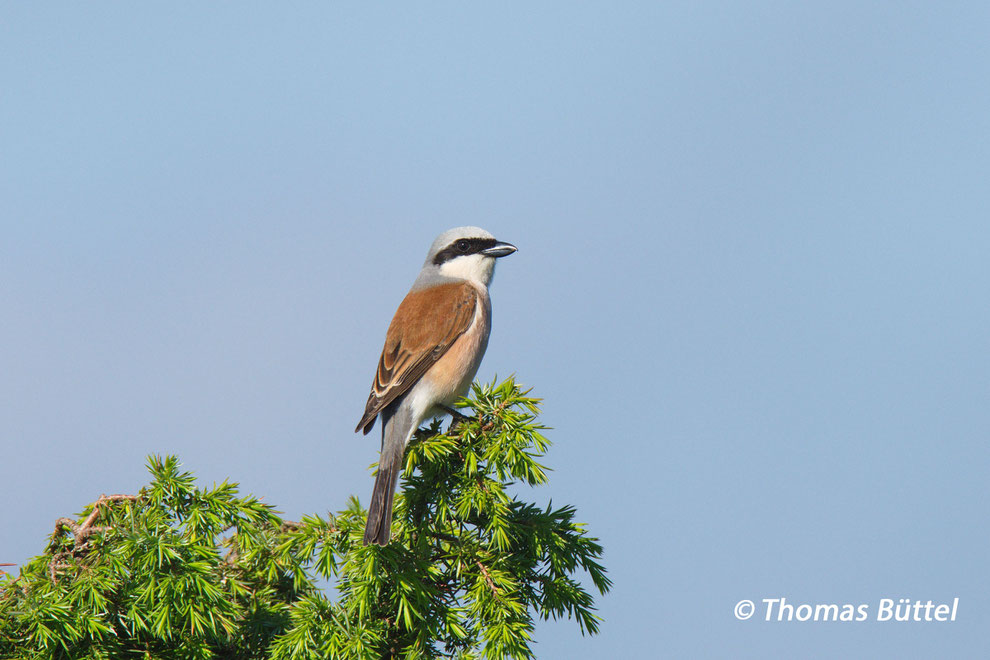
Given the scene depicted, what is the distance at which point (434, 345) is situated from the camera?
4.70 metres

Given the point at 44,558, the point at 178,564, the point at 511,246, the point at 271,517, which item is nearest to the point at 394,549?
the point at 271,517

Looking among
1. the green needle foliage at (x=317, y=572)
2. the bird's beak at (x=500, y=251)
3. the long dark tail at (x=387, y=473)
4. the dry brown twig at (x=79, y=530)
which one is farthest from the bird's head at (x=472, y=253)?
the dry brown twig at (x=79, y=530)

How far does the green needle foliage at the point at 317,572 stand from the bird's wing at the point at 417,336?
1064 millimetres

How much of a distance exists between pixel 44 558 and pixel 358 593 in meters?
0.93

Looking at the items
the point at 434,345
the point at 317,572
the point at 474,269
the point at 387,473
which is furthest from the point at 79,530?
the point at 474,269

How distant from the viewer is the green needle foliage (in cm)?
253

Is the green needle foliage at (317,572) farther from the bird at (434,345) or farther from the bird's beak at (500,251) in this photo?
the bird's beak at (500,251)

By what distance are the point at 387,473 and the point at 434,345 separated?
1269mm

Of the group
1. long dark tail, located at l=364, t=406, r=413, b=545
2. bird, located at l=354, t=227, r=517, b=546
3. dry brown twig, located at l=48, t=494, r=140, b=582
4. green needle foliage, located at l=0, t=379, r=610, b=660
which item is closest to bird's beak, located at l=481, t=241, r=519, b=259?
bird, located at l=354, t=227, r=517, b=546

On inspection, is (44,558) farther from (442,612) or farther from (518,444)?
(518,444)

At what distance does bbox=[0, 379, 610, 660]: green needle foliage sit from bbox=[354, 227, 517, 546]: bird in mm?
563

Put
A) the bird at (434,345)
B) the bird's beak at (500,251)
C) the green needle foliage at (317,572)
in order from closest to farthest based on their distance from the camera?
1. the green needle foliage at (317,572)
2. the bird at (434,345)
3. the bird's beak at (500,251)

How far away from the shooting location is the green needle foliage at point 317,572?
2529 mm

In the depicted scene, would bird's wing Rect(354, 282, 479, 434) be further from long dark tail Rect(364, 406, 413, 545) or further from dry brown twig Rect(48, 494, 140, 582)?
dry brown twig Rect(48, 494, 140, 582)
